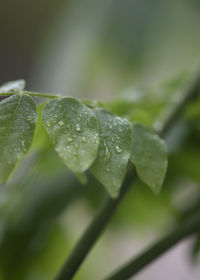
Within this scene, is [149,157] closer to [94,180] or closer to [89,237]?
[89,237]

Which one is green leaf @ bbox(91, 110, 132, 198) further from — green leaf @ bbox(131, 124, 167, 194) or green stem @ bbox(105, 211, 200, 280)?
green stem @ bbox(105, 211, 200, 280)

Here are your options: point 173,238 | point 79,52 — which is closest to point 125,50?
point 79,52

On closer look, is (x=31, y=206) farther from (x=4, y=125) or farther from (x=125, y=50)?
(x=125, y=50)

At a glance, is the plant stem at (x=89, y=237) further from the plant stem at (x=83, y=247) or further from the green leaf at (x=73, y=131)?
the green leaf at (x=73, y=131)

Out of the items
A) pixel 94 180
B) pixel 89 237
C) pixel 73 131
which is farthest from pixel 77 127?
pixel 94 180

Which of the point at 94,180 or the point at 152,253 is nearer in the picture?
the point at 152,253

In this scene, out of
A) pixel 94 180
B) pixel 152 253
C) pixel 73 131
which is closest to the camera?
pixel 73 131
